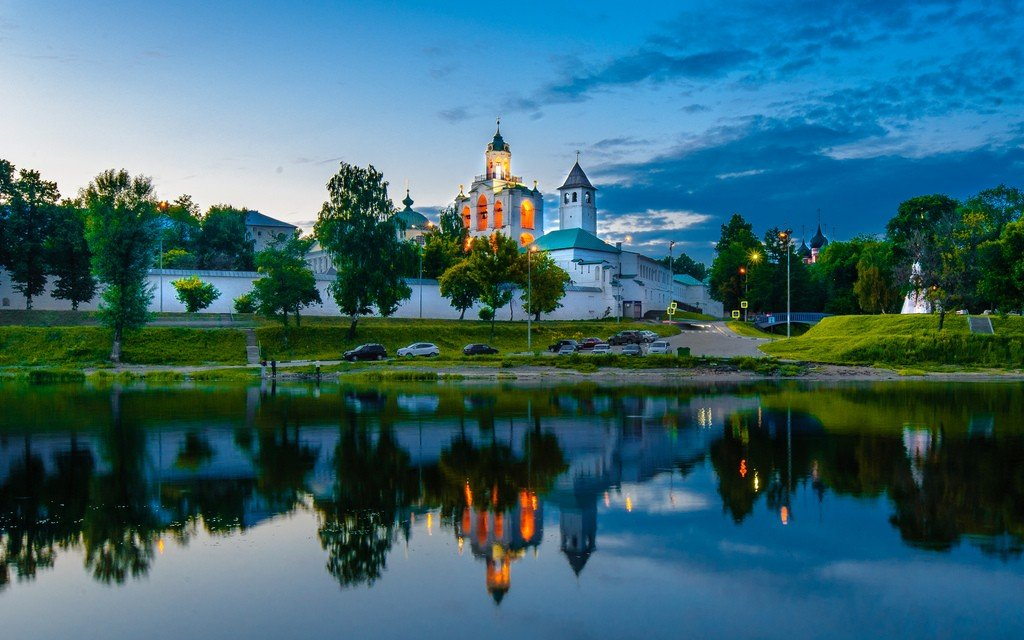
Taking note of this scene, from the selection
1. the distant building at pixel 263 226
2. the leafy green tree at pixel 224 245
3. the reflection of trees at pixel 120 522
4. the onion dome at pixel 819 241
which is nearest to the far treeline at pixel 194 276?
the leafy green tree at pixel 224 245

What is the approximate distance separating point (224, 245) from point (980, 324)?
71305 millimetres

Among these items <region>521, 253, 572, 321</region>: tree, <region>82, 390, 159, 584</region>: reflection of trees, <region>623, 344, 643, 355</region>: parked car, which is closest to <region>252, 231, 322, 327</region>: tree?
<region>521, 253, 572, 321</region>: tree

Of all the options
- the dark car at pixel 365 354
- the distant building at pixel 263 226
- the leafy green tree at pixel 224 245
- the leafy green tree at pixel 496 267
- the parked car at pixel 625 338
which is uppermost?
the distant building at pixel 263 226

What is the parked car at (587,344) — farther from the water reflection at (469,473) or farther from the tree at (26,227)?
the tree at (26,227)

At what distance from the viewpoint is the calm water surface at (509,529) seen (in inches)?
324

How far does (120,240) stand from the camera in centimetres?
4634

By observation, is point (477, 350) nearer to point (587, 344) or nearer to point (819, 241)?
point (587, 344)

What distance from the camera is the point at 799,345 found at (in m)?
54.2

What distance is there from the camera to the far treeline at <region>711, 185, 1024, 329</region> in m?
48.3

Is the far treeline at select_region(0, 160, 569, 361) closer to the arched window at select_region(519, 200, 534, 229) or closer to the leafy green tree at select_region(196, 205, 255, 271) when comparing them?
the leafy green tree at select_region(196, 205, 255, 271)

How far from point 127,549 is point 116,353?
4022 centimetres

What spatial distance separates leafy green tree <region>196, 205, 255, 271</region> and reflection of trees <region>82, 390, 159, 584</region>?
7221cm

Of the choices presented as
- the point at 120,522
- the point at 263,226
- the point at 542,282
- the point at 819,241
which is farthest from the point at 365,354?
the point at 819,241

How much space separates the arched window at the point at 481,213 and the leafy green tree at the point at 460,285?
1620 inches
